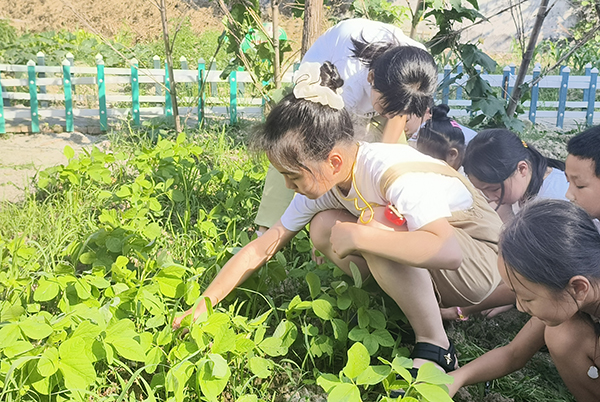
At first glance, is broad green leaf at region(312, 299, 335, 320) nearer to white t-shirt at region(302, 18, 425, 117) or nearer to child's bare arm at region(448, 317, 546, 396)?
child's bare arm at region(448, 317, 546, 396)

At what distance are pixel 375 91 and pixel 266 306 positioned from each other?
938 millimetres

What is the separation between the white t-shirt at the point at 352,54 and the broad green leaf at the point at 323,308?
3.22ft

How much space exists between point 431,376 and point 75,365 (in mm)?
867

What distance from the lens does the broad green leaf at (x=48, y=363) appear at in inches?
57.9

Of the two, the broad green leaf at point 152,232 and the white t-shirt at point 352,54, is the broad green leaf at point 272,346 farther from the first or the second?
the white t-shirt at point 352,54

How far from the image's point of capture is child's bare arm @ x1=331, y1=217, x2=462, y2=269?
1.62m

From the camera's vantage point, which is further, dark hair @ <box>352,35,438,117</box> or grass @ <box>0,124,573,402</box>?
dark hair @ <box>352,35,438,117</box>

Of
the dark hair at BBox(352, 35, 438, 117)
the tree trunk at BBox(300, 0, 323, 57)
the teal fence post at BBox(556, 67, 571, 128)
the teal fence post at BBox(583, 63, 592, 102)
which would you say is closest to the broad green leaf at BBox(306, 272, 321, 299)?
the dark hair at BBox(352, 35, 438, 117)

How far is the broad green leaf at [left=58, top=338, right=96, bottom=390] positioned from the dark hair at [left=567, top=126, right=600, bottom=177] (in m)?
1.62

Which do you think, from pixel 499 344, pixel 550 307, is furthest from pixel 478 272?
pixel 550 307

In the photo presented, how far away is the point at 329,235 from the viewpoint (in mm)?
2012

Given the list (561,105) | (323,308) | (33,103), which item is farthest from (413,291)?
(561,105)

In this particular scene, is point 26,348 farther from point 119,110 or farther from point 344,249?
point 119,110

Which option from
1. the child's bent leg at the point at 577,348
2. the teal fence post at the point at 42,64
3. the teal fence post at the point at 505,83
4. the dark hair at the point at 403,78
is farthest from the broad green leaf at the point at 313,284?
the teal fence post at the point at 42,64
